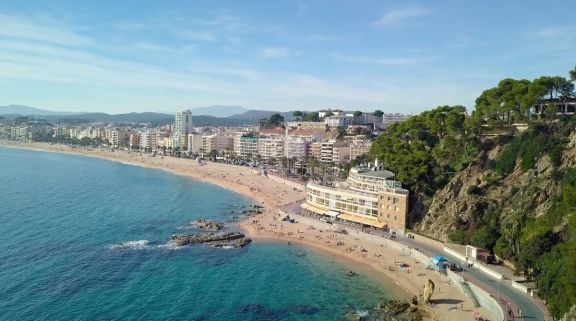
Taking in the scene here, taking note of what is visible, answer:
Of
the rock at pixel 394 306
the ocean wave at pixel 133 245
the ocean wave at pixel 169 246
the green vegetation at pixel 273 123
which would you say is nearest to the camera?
the rock at pixel 394 306

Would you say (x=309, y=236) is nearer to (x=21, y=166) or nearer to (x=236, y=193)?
(x=236, y=193)

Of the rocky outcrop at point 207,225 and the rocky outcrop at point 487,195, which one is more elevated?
the rocky outcrop at point 487,195

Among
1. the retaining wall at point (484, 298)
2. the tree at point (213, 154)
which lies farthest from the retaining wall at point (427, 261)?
the tree at point (213, 154)

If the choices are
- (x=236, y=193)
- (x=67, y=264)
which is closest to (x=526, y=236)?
(x=67, y=264)

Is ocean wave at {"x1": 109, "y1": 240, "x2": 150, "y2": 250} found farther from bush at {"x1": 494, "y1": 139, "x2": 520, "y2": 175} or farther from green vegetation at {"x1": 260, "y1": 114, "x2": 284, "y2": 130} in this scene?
green vegetation at {"x1": 260, "y1": 114, "x2": 284, "y2": 130}

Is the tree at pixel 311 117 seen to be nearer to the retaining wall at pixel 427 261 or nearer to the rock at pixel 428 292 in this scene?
the retaining wall at pixel 427 261

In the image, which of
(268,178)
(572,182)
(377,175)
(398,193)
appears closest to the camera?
(572,182)
